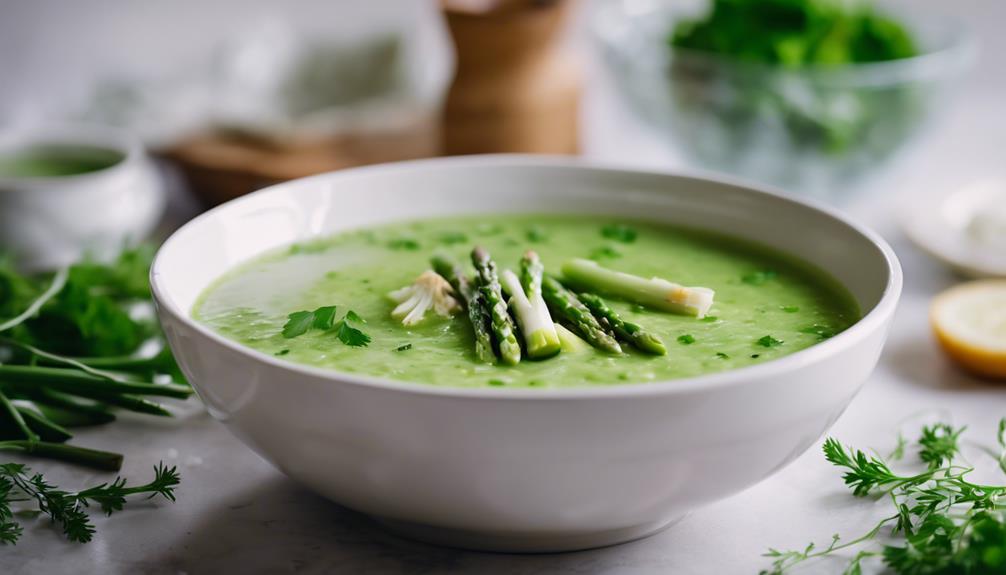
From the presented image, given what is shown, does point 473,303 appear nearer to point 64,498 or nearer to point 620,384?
point 620,384

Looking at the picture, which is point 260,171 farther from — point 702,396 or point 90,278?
point 702,396

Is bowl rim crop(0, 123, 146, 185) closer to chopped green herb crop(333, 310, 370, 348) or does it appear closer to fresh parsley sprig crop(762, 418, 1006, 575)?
chopped green herb crop(333, 310, 370, 348)

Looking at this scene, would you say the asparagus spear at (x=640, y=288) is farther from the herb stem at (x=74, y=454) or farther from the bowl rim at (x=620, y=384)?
the herb stem at (x=74, y=454)

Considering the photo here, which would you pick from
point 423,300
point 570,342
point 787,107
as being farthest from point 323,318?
point 787,107

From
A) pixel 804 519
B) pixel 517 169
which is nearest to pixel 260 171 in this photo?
pixel 517 169

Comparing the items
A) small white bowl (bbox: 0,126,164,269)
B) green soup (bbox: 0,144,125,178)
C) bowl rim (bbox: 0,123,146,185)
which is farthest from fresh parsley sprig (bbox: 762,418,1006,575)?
green soup (bbox: 0,144,125,178)

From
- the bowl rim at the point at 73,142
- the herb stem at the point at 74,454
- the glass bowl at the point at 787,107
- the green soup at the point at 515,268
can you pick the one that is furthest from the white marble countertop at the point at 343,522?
the bowl rim at the point at 73,142

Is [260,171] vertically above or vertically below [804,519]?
above
